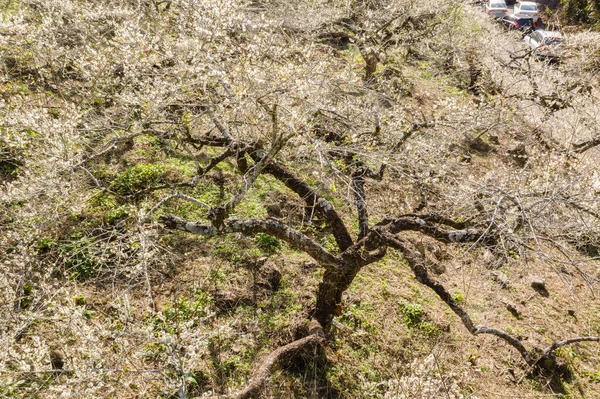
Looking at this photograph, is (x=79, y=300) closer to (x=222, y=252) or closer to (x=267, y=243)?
(x=222, y=252)

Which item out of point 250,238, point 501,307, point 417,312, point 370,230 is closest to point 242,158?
point 250,238

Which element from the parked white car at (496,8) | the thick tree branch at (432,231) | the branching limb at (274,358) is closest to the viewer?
the branching limb at (274,358)

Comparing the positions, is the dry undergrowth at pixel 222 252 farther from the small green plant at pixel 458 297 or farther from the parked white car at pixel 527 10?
the parked white car at pixel 527 10

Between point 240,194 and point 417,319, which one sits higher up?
point 240,194

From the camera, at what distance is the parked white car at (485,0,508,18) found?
1955 centimetres

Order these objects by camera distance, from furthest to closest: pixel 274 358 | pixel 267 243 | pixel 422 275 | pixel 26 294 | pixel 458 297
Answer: pixel 458 297 < pixel 267 243 < pixel 26 294 < pixel 274 358 < pixel 422 275

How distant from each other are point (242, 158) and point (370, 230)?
229 cm

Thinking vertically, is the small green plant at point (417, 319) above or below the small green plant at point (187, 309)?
below

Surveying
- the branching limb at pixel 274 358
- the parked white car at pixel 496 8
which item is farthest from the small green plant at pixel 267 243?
the parked white car at pixel 496 8

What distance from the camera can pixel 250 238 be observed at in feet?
21.0

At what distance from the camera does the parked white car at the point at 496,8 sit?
19.5m

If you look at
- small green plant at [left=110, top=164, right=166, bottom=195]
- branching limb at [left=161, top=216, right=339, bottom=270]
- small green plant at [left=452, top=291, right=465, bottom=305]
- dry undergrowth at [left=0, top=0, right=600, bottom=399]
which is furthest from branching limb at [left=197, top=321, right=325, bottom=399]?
small green plant at [left=110, top=164, right=166, bottom=195]

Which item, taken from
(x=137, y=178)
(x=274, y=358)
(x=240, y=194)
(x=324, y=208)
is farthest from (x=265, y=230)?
(x=137, y=178)

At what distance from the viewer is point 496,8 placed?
65.1ft
